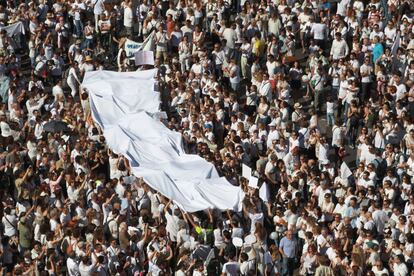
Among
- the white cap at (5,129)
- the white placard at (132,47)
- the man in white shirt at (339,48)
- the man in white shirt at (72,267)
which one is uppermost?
the man in white shirt at (339,48)

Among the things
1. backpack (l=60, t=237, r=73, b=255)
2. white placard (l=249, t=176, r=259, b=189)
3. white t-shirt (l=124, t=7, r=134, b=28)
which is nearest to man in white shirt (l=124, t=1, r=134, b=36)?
white t-shirt (l=124, t=7, r=134, b=28)

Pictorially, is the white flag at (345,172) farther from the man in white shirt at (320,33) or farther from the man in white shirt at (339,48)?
the man in white shirt at (320,33)

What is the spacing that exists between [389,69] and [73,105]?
8256mm

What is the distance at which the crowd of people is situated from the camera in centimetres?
2786

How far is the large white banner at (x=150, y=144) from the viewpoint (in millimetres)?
29328

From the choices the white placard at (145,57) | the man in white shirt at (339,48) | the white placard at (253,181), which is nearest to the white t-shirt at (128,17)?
the white placard at (145,57)

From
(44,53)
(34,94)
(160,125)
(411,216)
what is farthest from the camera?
(44,53)

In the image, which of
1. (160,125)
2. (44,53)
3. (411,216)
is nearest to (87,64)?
(44,53)

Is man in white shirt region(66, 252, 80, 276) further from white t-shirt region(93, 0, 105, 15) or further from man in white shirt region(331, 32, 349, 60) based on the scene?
white t-shirt region(93, 0, 105, 15)

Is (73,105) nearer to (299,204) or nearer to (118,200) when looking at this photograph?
(118,200)


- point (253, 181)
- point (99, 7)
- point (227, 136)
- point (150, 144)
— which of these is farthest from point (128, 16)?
point (253, 181)

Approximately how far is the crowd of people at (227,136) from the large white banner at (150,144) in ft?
0.99

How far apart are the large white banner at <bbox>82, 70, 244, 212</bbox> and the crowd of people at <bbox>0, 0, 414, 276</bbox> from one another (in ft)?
0.99

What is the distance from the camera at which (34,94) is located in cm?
3469
